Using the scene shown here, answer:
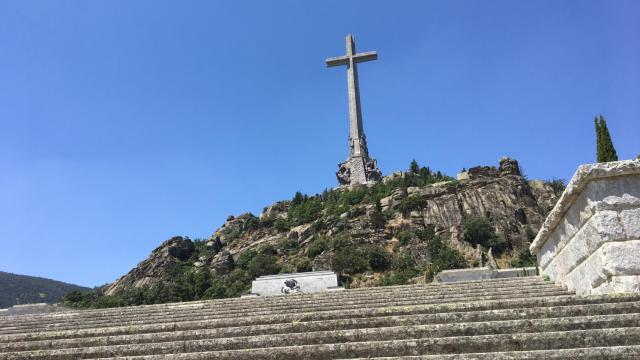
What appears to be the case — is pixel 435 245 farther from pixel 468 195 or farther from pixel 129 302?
pixel 129 302

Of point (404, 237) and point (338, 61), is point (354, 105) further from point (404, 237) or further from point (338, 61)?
point (404, 237)

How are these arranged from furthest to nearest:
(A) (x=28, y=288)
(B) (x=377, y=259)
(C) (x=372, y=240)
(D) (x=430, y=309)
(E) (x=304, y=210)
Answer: (A) (x=28, y=288), (E) (x=304, y=210), (C) (x=372, y=240), (B) (x=377, y=259), (D) (x=430, y=309)

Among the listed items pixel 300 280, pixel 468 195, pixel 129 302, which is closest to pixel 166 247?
pixel 129 302

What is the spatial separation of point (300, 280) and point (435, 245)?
23428 millimetres

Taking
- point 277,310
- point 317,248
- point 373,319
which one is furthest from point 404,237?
point 373,319

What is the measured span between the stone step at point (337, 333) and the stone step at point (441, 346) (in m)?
0.24

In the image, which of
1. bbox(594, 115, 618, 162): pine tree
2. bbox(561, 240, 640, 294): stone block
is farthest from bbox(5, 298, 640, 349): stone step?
bbox(594, 115, 618, 162): pine tree

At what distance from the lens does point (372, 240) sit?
3950 centimetres

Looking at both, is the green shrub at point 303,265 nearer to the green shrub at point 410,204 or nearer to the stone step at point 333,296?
the green shrub at point 410,204

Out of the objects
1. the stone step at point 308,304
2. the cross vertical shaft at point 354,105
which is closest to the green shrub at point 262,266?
the cross vertical shaft at point 354,105

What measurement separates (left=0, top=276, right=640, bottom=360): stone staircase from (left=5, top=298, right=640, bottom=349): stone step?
1cm

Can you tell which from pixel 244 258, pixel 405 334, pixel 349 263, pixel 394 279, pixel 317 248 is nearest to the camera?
pixel 405 334

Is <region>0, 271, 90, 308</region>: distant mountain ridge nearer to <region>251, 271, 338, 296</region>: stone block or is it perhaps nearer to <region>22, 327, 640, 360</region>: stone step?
<region>251, 271, 338, 296</region>: stone block

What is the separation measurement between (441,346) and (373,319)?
1.21 meters
